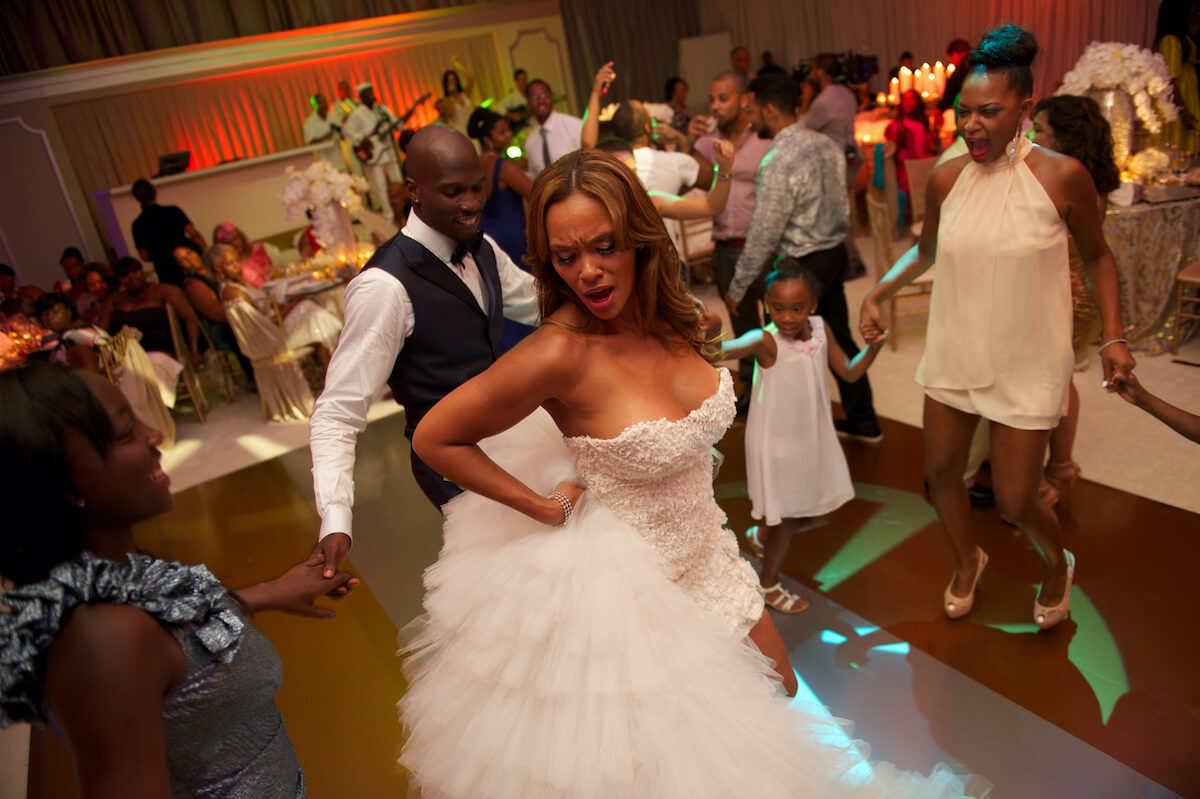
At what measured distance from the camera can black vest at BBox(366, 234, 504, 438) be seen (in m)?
2.29

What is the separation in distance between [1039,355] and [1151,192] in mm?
3069

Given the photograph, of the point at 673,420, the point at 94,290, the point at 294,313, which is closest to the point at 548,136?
the point at 294,313

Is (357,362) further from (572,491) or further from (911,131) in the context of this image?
(911,131)

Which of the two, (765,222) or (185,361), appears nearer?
(765,222)

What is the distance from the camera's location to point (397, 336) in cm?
225

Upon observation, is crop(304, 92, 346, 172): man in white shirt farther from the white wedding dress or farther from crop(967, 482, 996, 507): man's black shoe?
the white wedding dress

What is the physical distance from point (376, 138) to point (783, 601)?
29.3ft

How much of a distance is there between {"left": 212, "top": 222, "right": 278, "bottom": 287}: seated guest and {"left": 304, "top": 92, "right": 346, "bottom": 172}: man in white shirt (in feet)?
13.1

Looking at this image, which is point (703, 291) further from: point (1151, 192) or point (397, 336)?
point (397, 336)

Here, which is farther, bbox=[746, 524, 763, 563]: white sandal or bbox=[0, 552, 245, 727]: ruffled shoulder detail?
bbox=[746, 524, 763, 563]: white sandal

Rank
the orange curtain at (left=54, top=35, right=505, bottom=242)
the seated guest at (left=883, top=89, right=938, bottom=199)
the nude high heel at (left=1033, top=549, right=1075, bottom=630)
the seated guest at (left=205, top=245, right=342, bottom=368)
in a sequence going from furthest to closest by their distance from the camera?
the orange curtain at (left=54, top=35, right=505, bottom=242) < the seated guest at (left=883, top=89, right=938, bottom=199) < the seated guest at (left=205, top=245, right=342, bottom=368) < the nude high heel at (left=1033, top=549, right=1075, bottom=630)

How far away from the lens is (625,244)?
1.68 metres

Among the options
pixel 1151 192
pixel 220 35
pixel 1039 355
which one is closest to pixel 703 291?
pixel 1151 192

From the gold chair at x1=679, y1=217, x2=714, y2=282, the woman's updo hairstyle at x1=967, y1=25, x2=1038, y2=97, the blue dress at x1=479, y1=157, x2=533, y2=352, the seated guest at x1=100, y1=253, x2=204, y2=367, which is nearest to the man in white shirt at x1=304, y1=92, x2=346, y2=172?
the seated guest at x1=100, y1=253, x2=204, y2=367
